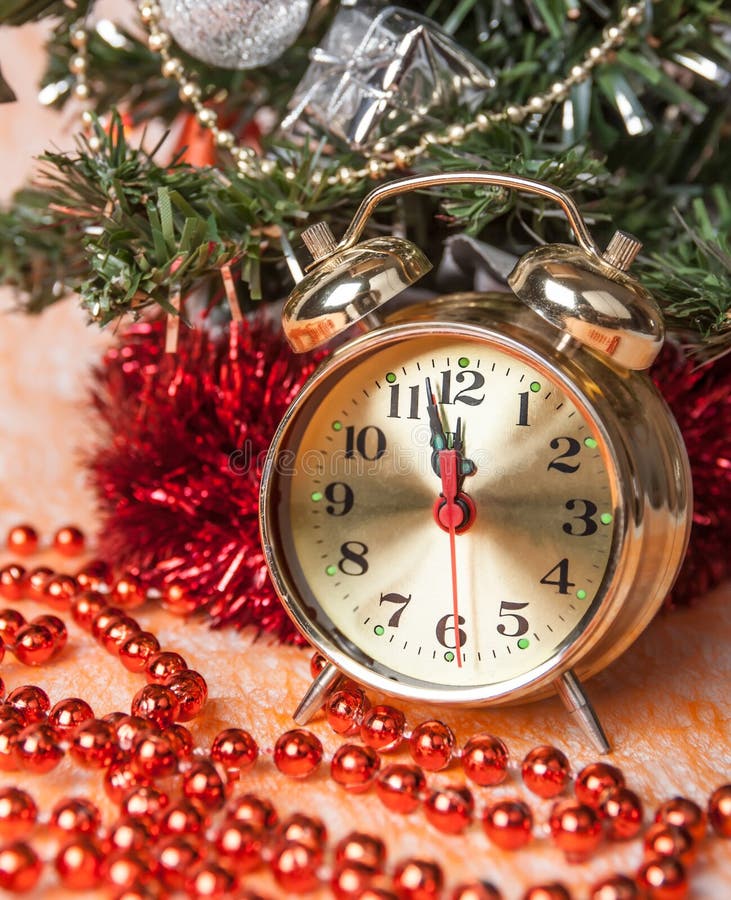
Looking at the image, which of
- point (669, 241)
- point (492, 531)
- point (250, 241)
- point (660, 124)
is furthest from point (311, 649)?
point (660, 124)

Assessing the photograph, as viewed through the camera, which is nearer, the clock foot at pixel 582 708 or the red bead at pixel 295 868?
the red bead at pixel 295 868

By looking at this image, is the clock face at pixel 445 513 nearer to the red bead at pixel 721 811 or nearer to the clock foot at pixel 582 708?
the clock foot at pixel 582 708

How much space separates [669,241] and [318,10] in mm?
434

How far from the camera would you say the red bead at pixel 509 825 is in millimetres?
631

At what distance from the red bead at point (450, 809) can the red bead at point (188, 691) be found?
0.68ft

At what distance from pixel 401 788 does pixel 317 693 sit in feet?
0.42

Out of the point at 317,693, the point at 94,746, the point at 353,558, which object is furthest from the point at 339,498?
the point at 94,746

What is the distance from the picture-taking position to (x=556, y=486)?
729mm

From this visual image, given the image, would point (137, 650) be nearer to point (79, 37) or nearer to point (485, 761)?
point (485, 761)

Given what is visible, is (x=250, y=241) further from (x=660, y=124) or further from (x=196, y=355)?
(x=660, y=124)

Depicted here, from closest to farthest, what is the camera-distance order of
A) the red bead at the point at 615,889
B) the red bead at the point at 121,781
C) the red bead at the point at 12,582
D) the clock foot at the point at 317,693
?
the red bead at the point at 615,889, the red bead at the point at 121,781, the clock foot at the point at 317,693, the red bead at the point at 12,582

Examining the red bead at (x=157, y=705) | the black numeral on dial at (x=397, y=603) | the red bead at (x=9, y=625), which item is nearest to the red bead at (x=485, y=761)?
the black numeral on dial at (x=397, y=603)

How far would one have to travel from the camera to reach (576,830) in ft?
2.04

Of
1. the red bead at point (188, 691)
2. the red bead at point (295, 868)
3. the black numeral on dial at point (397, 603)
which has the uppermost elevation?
the black numeral on dial at point (397, 603)
